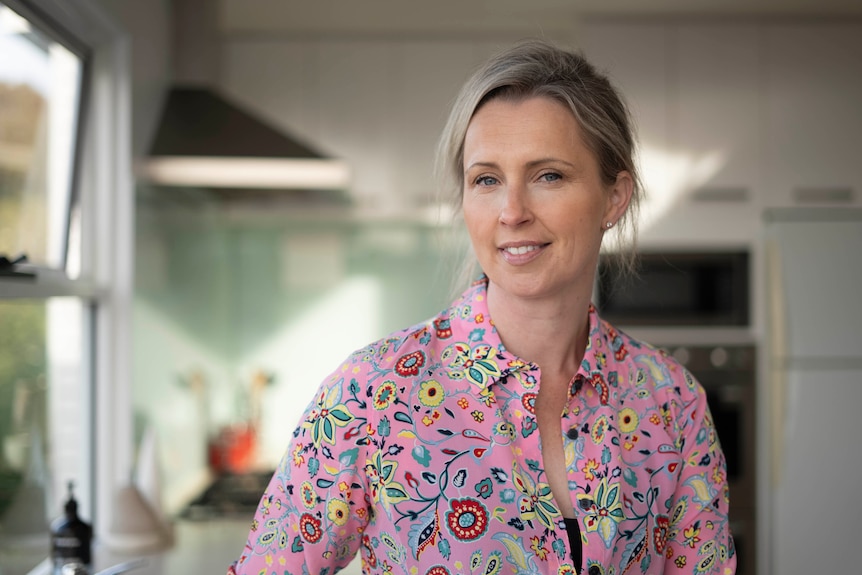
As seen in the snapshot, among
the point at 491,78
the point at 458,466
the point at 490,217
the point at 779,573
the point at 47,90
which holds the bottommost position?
the point at 779,573

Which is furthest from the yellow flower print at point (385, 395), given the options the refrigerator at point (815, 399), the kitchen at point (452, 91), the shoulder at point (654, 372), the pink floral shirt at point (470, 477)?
the refrigerator at point (815, 399)

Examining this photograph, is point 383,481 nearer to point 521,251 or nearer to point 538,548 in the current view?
point 538,548

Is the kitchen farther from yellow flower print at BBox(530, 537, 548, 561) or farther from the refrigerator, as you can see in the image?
yellow flower print at BBox(530, 537, 548, 561)

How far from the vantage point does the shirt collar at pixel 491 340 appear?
3.40ft

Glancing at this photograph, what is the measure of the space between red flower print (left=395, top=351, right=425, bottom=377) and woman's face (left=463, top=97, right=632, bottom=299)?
0.44ft

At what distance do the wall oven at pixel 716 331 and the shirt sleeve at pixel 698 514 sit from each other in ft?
6.62

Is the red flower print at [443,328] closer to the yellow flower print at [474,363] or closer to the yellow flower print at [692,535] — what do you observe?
the yellow flower print at [474,363]

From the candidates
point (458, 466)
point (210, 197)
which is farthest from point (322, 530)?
point (210, 197)

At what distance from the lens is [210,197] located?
318cm

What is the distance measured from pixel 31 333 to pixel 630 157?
144 cm

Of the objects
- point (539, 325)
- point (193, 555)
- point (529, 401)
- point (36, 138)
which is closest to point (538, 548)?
point (529, 401)

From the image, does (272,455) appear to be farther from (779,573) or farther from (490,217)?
(490,217)

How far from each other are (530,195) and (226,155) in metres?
1.79

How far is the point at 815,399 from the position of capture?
3029 mm
